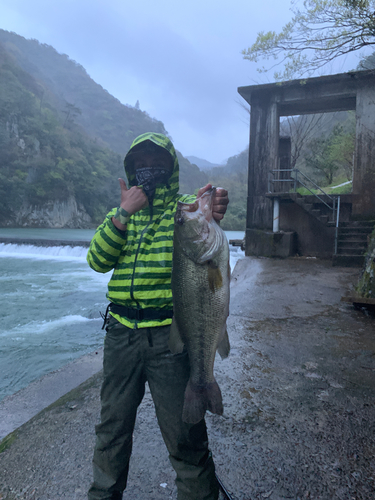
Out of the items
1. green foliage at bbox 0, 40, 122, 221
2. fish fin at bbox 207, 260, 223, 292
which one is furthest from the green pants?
green foliage at bbox 0, 40, 122, 221

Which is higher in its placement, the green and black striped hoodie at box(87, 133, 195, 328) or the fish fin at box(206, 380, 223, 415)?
the green and black striped hoodie at box(87, 133, 195, 328)

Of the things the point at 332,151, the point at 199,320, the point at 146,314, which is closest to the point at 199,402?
the point at 199,320

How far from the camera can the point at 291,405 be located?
3.27 m

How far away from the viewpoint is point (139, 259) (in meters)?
2.07

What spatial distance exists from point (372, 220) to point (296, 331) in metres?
8.53

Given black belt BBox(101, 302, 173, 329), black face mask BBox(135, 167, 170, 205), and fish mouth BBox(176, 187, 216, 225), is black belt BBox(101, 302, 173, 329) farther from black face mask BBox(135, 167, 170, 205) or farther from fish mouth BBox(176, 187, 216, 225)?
black face mask BBox(135, 167, 170, 205)

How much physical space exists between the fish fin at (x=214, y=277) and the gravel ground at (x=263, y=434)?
142 cm

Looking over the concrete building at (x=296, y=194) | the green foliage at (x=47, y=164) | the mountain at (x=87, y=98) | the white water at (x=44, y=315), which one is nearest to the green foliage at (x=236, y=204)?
the green foliage at (x=47, y=164)

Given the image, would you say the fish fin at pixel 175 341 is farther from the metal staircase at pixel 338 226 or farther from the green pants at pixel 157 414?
the metal staircase at pixel 338 226

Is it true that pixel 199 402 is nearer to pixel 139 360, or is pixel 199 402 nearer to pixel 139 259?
pixel 139 360

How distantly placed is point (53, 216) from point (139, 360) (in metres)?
49.8

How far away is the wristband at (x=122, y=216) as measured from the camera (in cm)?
200

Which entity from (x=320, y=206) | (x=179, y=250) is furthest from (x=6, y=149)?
(x=179, y=250)

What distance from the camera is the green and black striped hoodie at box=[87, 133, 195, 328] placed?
2.03 meters
